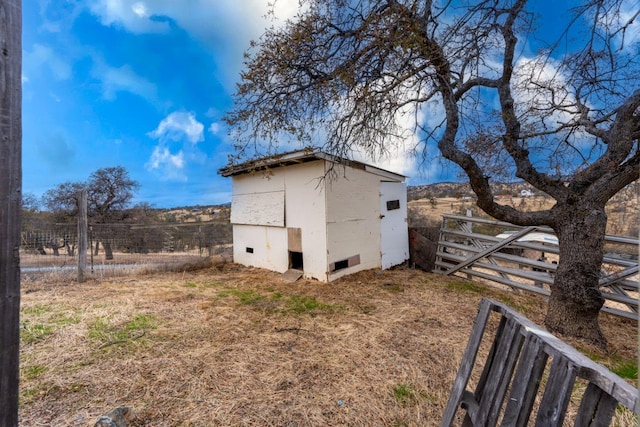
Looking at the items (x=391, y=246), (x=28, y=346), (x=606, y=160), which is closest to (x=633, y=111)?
(x=606, y=160)

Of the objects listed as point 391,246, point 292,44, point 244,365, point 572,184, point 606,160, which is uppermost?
point 292,44

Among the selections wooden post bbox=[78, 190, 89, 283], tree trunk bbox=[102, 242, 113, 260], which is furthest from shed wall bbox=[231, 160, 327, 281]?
wooden post bbox=[78, 190, 89, 283]

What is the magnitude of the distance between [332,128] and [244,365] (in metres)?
3.49

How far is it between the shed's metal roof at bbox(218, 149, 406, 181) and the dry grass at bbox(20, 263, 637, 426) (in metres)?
2.67

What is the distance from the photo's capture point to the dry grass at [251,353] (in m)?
2.21

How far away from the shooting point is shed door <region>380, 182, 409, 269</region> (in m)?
7.27

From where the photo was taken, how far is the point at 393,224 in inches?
297

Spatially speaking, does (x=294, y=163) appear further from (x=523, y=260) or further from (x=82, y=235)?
(x=523, y=260)

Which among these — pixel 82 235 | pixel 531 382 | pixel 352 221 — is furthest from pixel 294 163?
pixel 531 382

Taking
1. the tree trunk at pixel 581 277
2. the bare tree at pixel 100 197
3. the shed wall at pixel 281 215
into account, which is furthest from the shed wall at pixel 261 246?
the bare tree at pixel 100 197

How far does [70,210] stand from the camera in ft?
53.4

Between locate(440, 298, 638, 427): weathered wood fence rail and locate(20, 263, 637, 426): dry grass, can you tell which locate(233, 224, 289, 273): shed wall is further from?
locate(440, 298, 638, 427): weathered wood fence rail

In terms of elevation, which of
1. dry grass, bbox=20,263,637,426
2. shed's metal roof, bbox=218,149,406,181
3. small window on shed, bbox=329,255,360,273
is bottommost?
dry grass, bbox=20,263,637,426

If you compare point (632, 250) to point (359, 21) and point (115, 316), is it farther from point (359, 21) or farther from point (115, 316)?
point (115, 316)
